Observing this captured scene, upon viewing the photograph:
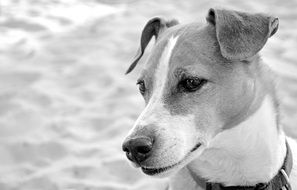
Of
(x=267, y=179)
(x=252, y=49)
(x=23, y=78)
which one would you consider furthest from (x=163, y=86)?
(x=23, y=78)

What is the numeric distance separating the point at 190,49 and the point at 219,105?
34cm

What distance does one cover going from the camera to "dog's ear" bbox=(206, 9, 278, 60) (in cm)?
315

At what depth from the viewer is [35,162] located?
4980 millimetres

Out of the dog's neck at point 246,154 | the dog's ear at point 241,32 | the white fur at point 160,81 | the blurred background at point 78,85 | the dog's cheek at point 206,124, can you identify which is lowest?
the blurred background at point 78,85

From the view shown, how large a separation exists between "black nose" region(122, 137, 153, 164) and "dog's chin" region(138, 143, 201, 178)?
10 centimetres

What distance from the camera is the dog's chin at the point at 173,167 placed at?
119 inches

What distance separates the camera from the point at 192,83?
318 centimetres

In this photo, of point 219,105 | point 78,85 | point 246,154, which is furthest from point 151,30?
point 78,85

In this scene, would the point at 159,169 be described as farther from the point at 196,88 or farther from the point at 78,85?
the point at 78,85

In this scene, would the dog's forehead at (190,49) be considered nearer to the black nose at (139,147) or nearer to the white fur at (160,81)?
the white fur at (160,81)

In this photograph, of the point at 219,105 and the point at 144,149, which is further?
the point at 219,105

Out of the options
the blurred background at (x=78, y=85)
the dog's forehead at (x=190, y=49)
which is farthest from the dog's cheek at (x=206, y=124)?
the blurred background at (x=78, y=85)

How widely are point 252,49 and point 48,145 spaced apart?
2484 mm

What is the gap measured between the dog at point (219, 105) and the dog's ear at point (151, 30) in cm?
43
